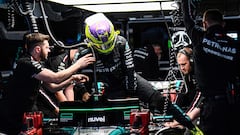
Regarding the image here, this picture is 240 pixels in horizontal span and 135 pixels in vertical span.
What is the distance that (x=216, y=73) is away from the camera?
6363 mm

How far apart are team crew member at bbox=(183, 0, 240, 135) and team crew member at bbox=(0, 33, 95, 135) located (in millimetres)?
1425

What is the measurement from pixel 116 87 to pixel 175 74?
3.62 feet

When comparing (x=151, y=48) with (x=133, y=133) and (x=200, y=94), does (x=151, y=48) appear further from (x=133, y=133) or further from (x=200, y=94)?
(x=133, y=133)

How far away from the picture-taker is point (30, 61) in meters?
6.86

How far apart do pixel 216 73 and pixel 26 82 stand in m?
2.06

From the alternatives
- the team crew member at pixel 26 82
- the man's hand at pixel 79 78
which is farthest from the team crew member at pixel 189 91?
the team crew member at pixel 26 82

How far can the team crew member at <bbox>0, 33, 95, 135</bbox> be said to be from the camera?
22.4ft

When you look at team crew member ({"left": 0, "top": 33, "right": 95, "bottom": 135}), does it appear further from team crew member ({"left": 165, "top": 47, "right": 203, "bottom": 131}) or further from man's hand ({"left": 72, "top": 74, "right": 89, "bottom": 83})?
team crew member ({"left": 165, "top": 47, "right": 203, "bottom": 131})

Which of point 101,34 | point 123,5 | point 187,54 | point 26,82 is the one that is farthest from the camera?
point 123,5

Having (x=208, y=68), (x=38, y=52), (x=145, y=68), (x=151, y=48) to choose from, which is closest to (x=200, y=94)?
(x=208, y=68)

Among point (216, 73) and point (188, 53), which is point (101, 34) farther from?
point (188, 53)

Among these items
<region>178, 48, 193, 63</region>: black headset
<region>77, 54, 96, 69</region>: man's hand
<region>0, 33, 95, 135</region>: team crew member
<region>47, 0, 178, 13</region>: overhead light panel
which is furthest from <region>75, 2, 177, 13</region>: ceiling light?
<region>77, 54, 96, 69</region>: man's hand

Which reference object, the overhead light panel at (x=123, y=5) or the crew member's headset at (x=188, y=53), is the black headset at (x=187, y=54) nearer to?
the crew member's headset at (x=188, y=53)

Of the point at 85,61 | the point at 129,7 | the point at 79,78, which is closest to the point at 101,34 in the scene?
the point at 85,61
